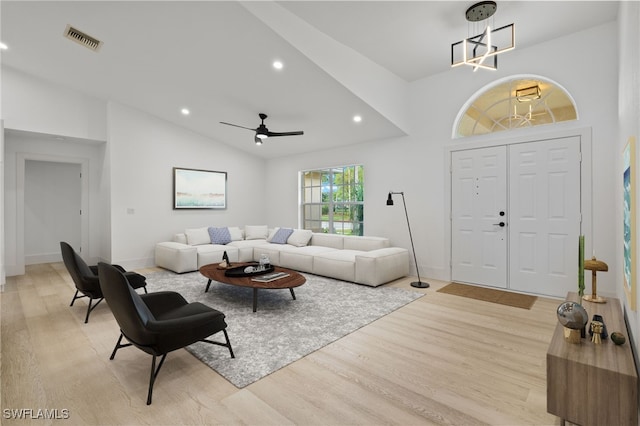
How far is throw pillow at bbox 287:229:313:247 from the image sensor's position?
6.59m

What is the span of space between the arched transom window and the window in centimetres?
230

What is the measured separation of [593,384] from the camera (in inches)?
61.7

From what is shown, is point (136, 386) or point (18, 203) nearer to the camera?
point (136, 386)

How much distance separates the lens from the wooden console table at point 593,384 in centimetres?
150

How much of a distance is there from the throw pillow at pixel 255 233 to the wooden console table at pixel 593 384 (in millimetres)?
6426

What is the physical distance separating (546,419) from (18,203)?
8022 mm

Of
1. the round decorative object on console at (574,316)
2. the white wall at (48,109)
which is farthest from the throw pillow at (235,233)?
the round decorative object on console at (574,316)

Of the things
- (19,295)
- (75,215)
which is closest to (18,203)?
(75,215)

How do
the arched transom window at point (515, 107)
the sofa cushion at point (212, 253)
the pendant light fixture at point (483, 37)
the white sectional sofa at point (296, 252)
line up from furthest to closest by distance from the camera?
the sofa cushion at point (212, 253) → the white sectional sofa at point (296, 252) → the arched transom window at point (515, 107) → the pendant light fixture at point (483, 37)

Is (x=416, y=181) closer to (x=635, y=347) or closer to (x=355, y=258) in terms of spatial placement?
Result: (x=355, y=258)

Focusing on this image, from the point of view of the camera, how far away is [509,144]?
4.60 m

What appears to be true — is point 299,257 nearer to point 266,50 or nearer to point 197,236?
point 197,236
